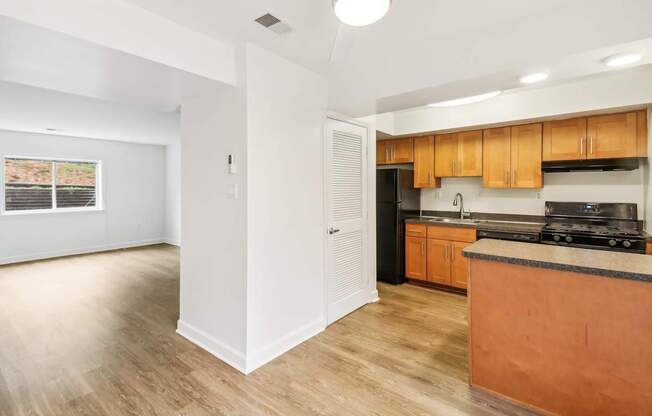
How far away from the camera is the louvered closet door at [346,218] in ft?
10.4

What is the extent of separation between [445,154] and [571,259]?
8.76ft

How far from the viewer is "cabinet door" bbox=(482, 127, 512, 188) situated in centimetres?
385

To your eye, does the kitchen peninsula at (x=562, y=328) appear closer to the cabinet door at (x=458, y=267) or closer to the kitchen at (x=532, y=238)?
the kitchen at (x=532, y=238)

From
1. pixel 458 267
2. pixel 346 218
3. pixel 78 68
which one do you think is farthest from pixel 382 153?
pixel 78 68

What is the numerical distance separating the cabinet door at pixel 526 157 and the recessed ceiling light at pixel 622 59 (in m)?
1.80

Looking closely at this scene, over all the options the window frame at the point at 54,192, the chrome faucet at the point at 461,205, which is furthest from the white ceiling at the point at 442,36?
the window frame at the point at 54,192

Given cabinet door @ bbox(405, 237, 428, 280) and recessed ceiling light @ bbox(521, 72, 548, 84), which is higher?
recessed ceiling light @ bbox(521, 72, 548, 84)

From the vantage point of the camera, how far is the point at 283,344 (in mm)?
2652

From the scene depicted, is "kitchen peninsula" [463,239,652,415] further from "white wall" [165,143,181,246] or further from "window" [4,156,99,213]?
"window" [4,156,99,213]

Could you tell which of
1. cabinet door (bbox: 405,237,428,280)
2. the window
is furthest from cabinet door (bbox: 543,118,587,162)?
the window

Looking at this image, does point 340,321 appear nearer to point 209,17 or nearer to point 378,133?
point 378,133

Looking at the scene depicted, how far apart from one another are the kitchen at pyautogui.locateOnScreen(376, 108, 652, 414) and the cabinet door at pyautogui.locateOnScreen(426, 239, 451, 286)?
1 centimetres

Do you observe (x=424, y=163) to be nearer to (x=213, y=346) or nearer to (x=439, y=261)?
(x=439, y=261)

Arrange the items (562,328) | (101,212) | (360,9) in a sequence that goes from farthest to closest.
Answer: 1. (101,212)
2. (562,328)
3. (360,9)
